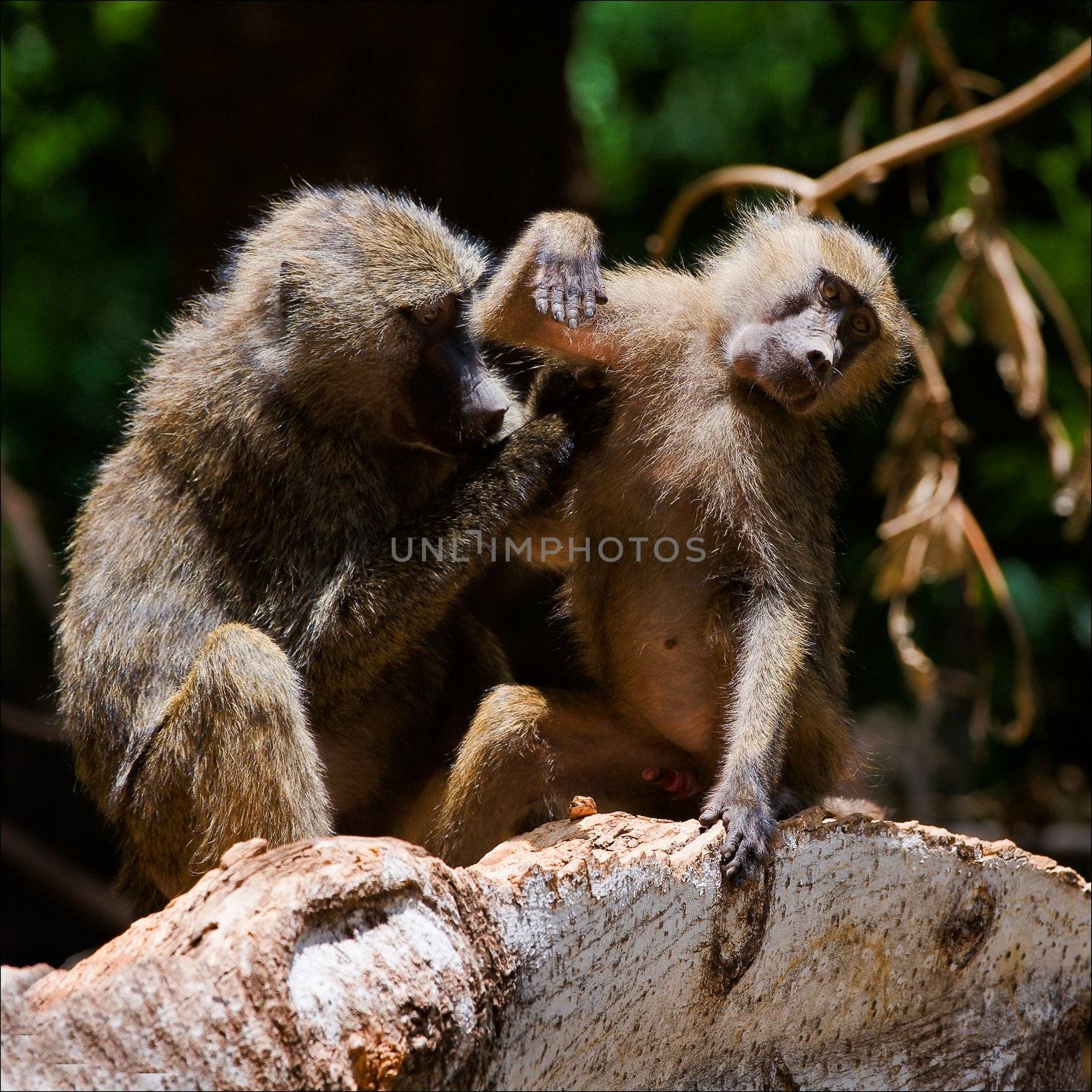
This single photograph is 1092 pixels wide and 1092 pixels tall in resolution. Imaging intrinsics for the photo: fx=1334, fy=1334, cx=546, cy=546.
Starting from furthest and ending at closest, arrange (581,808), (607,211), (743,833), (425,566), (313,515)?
(607,211)
(313,515)
(425,566)
(581,808)
(743,833)

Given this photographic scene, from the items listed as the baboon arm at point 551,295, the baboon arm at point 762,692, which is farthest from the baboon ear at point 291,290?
the baboon arm at point 762,692

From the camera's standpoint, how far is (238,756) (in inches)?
116

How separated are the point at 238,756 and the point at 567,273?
133cm

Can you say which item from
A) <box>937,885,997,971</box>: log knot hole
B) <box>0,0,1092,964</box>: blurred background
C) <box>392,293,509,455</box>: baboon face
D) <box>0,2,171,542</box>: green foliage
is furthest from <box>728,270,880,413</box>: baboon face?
<box>0,2,171,542</box>: green foliage

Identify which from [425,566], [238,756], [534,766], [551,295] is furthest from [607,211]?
[238,756]

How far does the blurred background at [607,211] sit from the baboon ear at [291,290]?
6.04 ft

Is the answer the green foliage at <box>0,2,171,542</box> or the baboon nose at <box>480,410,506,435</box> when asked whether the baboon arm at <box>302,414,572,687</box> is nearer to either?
the baboon nose at <box>480,410,506,435</box>

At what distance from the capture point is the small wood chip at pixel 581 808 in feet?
9.32

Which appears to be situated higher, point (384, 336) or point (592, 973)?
point (384, 336)

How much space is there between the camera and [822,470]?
11.4 feet

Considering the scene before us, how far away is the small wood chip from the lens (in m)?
2.84

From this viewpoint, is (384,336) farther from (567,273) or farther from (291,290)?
(567,273)

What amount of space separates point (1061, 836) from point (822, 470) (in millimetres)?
3657

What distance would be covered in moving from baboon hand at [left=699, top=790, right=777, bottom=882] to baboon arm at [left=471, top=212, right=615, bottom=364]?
1.12 meters
